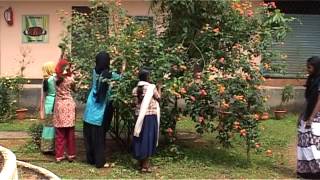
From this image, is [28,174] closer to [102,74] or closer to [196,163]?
[102,74]

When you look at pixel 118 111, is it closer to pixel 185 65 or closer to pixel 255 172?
pixel 185 65

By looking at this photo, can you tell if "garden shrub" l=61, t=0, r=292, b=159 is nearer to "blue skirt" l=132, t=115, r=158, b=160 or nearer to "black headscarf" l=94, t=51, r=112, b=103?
"black headscarf" l=94, t=51, r=112, b=103

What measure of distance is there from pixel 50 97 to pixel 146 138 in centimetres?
174

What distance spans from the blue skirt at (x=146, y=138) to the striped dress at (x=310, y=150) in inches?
76.4

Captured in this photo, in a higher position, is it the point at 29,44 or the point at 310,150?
the point at 29,44

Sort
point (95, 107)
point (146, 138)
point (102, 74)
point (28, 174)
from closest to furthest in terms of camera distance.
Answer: point (28, 174) → point (146, 138) → point (102, 74) → point (95, 107)

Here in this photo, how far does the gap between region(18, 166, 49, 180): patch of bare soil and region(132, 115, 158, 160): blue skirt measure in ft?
4.53

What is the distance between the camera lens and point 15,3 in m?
13.7

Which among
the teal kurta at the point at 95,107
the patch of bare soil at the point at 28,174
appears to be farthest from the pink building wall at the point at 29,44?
the patch of bare soil at the point at 28,174

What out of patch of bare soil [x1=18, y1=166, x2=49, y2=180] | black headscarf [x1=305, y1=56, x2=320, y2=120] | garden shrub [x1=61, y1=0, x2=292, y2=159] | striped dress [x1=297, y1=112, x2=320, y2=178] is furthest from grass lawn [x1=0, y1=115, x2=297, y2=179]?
black headscarf [x1=305, y1=56, x2=320, y2=120]

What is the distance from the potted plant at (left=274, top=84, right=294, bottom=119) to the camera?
12.4 meters

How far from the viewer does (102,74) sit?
779 centimetres

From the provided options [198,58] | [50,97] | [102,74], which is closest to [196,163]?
[198,58]

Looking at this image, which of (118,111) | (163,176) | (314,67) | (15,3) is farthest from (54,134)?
(15,3)
